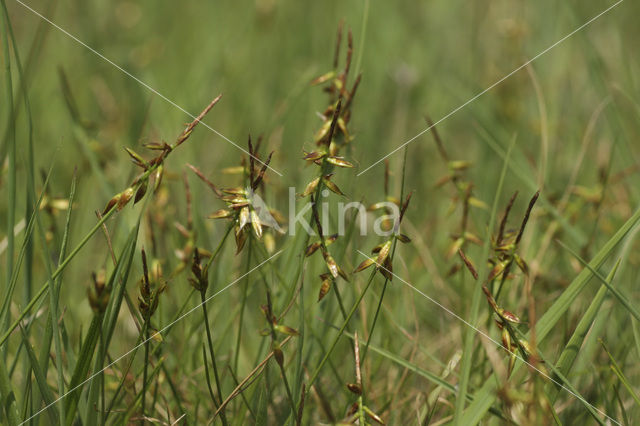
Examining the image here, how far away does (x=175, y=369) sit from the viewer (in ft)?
3.36

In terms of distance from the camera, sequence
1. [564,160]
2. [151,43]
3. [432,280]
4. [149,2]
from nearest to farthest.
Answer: [432,280]
[564,160]
[151,43]
[149,2]

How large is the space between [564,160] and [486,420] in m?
1.08

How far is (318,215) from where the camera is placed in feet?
2.76

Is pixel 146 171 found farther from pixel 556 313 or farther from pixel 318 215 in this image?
pixel 556 313

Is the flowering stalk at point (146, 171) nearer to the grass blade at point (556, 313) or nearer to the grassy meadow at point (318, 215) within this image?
the grassy meadow at point (318, 215)

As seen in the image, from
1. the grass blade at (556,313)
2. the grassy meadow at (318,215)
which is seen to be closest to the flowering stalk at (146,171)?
the grassy meadow at (318,215)

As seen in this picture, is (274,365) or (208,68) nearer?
(274,365)

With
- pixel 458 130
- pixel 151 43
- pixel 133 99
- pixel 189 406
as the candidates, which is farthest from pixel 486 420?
pixel 151 43

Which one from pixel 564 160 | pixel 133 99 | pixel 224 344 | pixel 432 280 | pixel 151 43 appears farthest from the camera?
pixel 151 43

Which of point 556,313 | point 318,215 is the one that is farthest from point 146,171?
point 556,313

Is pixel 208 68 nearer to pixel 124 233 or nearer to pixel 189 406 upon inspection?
pixel 124 233

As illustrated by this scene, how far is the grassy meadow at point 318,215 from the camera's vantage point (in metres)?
0.77

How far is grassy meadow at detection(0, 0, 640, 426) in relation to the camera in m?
0.77

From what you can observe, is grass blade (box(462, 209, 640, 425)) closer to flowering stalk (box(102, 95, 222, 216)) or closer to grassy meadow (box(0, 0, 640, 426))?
grassy meadow (box(0, 0, 640, 426))
